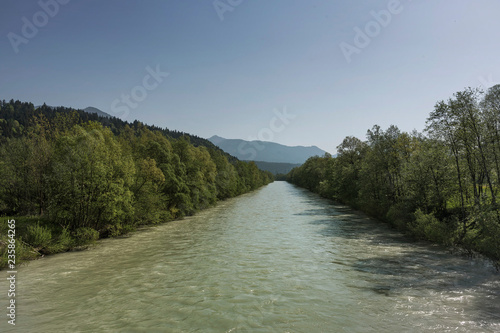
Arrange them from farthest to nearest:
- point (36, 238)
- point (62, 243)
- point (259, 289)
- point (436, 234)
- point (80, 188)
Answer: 1. point (80, 188)
2. point (436, 234)
3. point (62, 243)
4. point (36, 238)
5. point (259, 289)

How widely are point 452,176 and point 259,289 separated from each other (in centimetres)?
1968

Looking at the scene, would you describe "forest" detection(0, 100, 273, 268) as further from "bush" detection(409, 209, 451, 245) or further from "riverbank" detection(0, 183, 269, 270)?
"bush" detection(409, 209, 451, 245)

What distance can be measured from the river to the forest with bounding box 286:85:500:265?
1.92 m

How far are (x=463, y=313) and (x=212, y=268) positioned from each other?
41.5 feet

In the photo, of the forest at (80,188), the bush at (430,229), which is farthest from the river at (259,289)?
the forest at (80,188)

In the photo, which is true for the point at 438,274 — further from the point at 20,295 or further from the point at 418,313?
the point at 20,295

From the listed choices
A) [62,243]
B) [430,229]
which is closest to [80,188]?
[62,243]

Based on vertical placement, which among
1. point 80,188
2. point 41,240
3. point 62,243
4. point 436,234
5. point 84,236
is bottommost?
point 436,234

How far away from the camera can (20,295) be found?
43.6 ft

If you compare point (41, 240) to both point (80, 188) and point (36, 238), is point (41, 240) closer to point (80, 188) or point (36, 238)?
point (36, 238)

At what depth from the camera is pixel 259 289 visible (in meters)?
13.8

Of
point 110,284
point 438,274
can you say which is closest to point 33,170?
point 110,284

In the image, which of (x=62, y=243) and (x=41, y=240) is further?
(x=62, y=243)

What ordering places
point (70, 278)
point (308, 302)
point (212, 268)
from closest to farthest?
1. point (308, 302)
2. point (70, 278)
3. point (212, 268)
